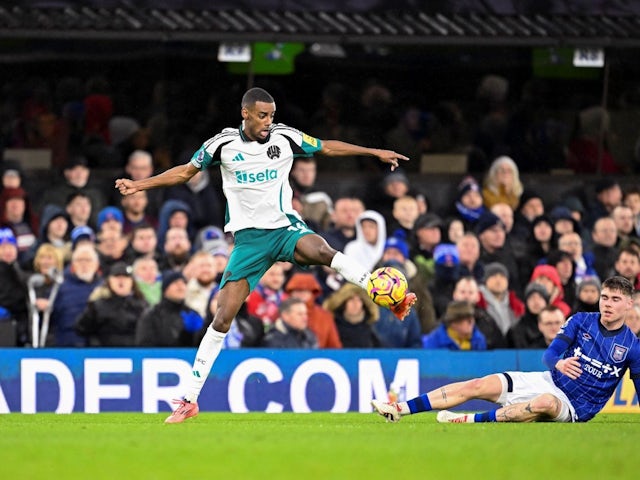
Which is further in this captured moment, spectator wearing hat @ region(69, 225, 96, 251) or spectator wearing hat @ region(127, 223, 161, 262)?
spectator wearing hat @ region(127, 223, 161, 262)

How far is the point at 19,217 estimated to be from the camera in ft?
56.7

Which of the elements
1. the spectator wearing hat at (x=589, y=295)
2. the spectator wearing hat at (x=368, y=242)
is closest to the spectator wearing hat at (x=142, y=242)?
the spectator wearing hat at (x=368, y=242)

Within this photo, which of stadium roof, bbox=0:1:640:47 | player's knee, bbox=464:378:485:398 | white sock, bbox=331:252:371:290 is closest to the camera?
player's knee, bbox=464:378:485:398

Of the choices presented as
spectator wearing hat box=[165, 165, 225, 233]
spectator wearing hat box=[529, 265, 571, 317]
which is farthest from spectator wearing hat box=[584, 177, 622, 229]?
spectator wearing hat box=[165, 165, 225, 233]

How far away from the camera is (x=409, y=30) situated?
18.1 metres

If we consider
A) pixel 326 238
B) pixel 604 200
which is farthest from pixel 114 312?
pixel 604 200

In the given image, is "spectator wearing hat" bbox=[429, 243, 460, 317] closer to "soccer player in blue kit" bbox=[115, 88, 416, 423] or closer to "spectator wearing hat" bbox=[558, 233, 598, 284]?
"spectator wearing hat" bbox=[558, 233, 598, 284]

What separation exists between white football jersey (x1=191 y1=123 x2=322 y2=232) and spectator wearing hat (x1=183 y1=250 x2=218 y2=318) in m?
3.78

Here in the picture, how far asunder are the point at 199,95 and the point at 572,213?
5042 mm

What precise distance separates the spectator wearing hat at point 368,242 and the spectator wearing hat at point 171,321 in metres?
2.11

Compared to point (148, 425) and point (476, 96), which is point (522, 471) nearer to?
point (148, 425)

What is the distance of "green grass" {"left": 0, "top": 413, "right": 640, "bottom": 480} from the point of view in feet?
28.5

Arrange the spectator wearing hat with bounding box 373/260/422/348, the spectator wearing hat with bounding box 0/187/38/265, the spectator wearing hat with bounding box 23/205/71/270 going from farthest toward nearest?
the spectator wearing hat with bounding box 0/187/38/265, the spectator wearing hat with bounding box 23/205/71/270, the spectator wearing hat with bounding box 373/260/422/348

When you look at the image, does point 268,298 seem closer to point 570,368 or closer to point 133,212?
point 133,212
